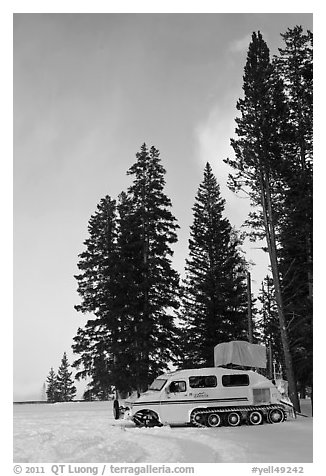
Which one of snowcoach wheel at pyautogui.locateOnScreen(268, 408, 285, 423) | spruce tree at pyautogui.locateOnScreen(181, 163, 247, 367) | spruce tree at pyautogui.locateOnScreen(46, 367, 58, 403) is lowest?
spruce tree at pyautogui.locateOnScreen(46, 367, 58, 403)

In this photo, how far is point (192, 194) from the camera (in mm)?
28859

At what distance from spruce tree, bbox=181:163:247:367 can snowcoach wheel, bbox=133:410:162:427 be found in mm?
11229

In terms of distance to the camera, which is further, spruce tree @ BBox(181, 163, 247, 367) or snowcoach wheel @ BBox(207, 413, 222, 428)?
spruce tree @ BBox(181, 163, 247, 367)

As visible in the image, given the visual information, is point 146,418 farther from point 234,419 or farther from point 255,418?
point 255,418

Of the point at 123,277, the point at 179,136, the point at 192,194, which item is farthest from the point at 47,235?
the point at 192,194

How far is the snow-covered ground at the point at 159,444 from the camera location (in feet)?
28.2

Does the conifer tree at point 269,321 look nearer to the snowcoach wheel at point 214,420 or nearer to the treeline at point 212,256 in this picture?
the treeline at point 212,256

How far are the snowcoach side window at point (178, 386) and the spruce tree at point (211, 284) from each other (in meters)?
11.0

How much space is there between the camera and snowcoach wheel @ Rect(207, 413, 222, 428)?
13.7 metres

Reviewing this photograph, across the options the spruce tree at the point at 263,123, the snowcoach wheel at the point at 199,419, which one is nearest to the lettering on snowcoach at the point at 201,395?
the snowcoach wheel at the point at 199,419

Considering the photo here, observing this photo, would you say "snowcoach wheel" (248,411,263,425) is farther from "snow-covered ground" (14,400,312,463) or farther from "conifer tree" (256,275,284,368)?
"conifer tree" (256,275,284,368)

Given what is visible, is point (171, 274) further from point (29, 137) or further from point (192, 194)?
point (29, 137)

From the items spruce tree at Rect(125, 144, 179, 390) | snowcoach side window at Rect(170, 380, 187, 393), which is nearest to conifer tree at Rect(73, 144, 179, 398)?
spruce tree at Rect(125, 144, 179, 390)

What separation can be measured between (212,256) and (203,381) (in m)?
14.6
